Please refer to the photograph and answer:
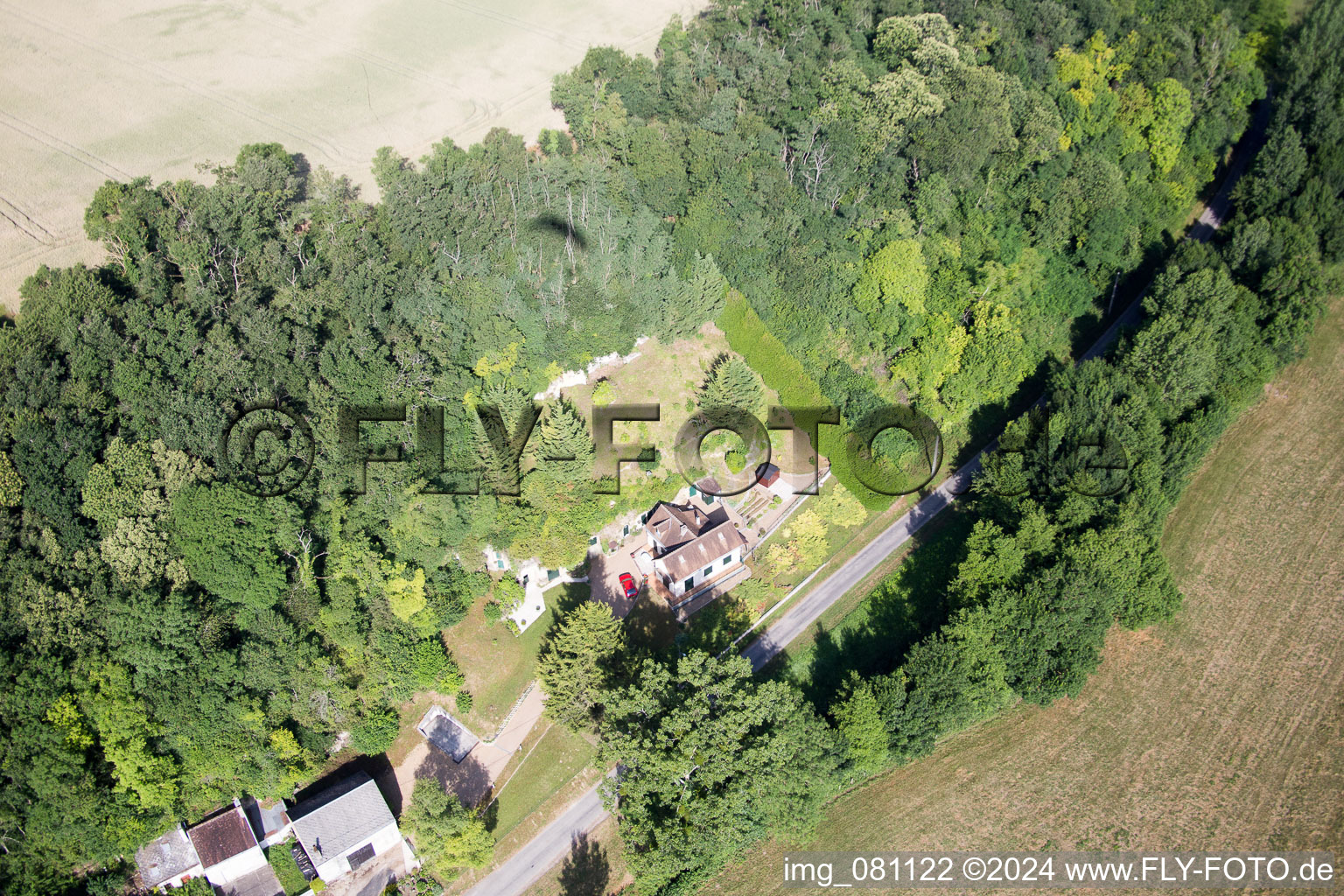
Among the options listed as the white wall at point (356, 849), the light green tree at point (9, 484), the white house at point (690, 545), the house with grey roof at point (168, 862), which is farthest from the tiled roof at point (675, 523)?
the light green tree at point (9, 484)

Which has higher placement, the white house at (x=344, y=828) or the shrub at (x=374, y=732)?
the shrub at (x=374, y=732)

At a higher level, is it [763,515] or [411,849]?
[763,515]

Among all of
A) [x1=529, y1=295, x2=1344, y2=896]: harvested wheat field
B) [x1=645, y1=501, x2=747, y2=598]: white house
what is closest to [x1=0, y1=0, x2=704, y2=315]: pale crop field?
[x1=645, y1=501, x2=747, y2=598]: white house

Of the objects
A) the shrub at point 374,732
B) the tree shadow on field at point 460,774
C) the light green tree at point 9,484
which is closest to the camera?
the light green tree at point 9,484

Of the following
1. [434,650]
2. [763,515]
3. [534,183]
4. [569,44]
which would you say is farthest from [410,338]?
[569,44]

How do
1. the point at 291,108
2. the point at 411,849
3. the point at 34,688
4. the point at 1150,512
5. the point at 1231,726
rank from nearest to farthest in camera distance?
the point at 34,688, the point at 411,849, the point at 1231,726, the point at 1150,512, the point at 291,108

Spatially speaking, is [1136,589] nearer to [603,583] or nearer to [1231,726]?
[1231,726]

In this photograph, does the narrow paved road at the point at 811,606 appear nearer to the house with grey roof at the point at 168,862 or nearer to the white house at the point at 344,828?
the white house at the point at 344,828
